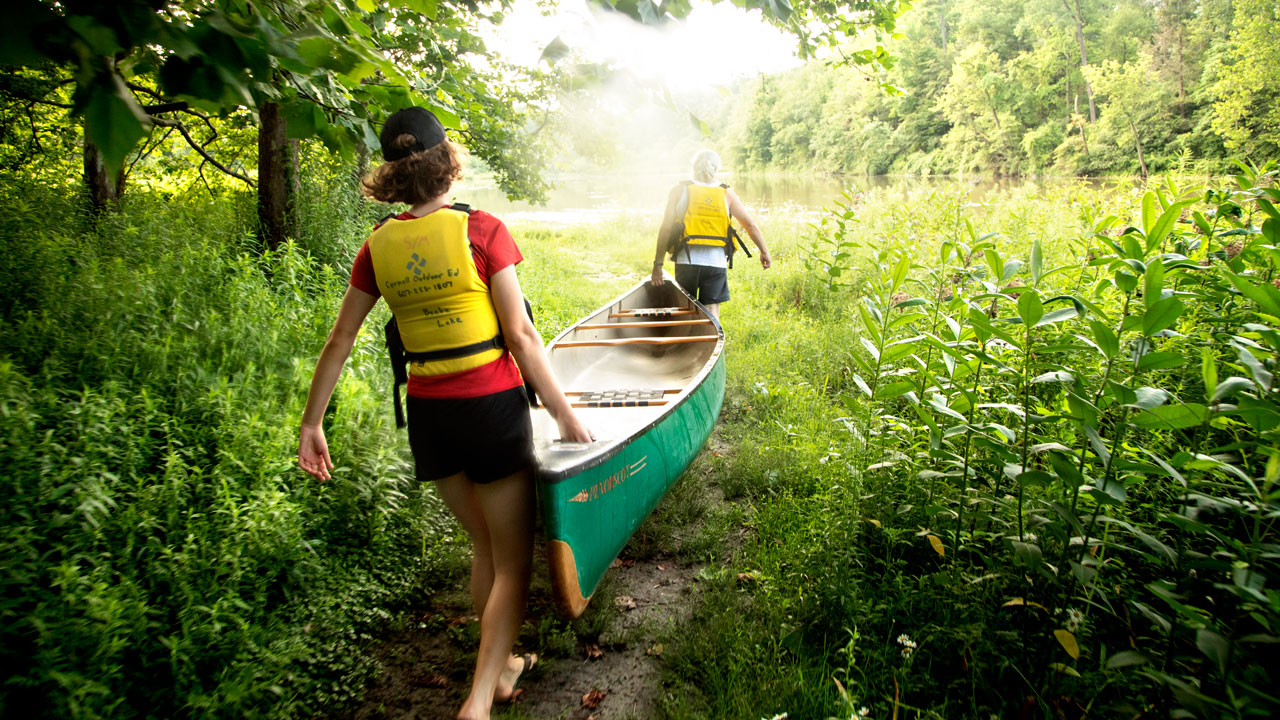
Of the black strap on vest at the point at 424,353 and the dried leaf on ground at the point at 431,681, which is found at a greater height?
the black strap on vest at the point at 424,353

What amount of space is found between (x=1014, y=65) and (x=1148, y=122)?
9.89 metres

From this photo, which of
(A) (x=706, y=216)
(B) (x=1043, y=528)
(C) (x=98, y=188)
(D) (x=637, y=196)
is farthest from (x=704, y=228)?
(D) (x=637, y=196)

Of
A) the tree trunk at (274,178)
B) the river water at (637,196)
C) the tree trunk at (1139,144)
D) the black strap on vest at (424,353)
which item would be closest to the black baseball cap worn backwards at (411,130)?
the black strap on vest at (424,353)

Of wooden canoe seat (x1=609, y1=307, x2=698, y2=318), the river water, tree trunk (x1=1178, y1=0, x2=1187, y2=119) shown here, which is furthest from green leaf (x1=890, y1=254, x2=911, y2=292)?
tree trunk (x1=1178, y1=0, x2=1187, y2=119)

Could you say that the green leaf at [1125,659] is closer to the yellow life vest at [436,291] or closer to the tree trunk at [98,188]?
the yellow life vest at [436,291]

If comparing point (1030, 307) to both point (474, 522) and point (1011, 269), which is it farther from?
point (474, 522)

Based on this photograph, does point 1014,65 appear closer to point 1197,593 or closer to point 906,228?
point 906,228

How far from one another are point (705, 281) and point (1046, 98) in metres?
38.7

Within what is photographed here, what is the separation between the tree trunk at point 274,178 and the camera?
16.4 ft

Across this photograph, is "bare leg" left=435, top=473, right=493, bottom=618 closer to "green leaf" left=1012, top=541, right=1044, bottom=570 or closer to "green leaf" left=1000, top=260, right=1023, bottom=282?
"green leaf" left=1012, top=541, right=1044, bottom=570

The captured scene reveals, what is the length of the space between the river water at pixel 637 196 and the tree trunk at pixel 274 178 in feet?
13.2

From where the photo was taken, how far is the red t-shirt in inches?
70.1

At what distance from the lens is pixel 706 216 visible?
15.7 feet

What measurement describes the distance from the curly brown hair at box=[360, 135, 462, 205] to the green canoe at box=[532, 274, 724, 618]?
91cm
